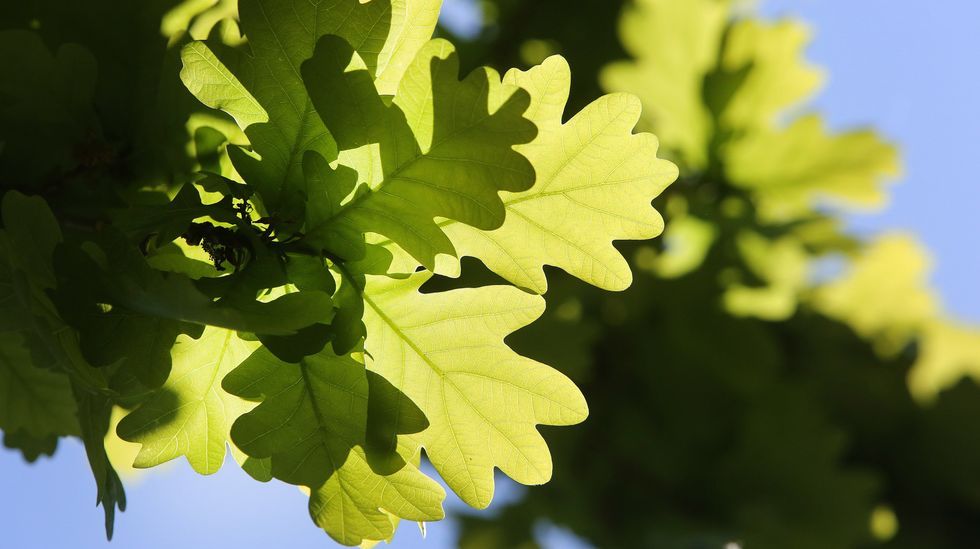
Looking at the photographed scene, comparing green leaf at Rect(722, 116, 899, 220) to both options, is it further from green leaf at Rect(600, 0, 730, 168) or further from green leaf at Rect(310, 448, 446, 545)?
green leaf at Rect(310, 448, 446, 545)

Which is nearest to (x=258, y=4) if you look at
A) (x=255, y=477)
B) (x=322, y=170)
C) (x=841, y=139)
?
(x=322, y=170)

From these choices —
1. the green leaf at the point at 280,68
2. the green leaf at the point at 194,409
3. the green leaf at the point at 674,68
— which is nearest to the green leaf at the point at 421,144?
the green leaf at the point at 280,68

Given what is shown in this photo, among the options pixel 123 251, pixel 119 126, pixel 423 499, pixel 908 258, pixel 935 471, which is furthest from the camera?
pixel 908 258

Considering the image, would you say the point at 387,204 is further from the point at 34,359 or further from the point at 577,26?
the point at 577,26

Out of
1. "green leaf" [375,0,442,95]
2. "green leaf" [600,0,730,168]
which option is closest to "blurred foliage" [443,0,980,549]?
"green leaf" [600,0,730,168]

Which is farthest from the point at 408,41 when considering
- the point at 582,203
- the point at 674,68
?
the point at 674,68

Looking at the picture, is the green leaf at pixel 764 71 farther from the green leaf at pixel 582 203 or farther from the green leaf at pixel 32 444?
the green leaf at pixel 32 444
